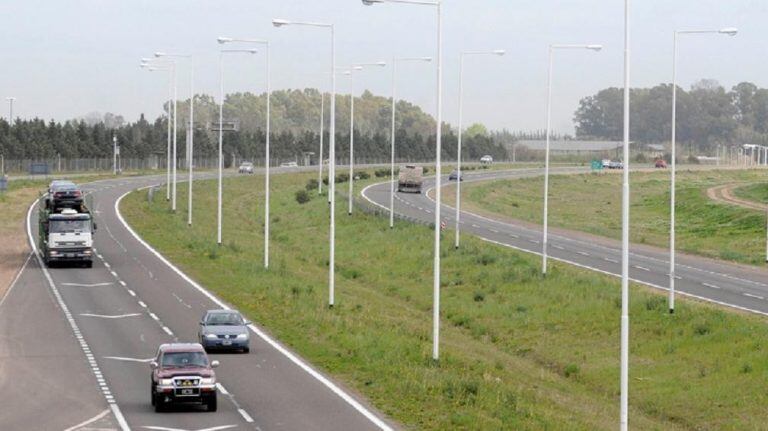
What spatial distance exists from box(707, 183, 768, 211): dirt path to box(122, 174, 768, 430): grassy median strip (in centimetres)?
4012

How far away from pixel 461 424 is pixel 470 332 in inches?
1216

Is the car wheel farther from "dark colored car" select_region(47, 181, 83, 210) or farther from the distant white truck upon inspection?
the distant white truck

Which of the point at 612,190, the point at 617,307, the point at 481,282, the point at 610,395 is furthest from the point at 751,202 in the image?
the point at 610,395

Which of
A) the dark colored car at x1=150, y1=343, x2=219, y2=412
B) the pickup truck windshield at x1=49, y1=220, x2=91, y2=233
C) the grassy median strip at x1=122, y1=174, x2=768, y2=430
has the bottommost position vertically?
the grassy median strip at x1=122, y1=174, x2=768, y2=430

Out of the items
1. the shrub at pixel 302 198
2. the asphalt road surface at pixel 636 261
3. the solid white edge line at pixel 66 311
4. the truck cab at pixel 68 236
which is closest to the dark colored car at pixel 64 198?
the truck cab at pixel 68 236

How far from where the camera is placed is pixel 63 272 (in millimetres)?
70750

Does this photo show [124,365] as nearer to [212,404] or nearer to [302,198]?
[212,404]

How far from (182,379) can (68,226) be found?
3845cm

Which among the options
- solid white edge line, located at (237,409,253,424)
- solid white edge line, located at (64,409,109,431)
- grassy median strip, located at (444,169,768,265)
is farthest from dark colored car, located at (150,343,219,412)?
grassy median strip, located at (444,169,768,265)

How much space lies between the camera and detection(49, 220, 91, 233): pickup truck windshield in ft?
232

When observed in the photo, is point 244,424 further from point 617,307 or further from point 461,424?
point 617,307

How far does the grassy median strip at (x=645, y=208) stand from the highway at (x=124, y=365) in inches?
1586

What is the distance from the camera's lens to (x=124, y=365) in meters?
43.1

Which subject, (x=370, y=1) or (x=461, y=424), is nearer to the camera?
(x=461, y=424)
